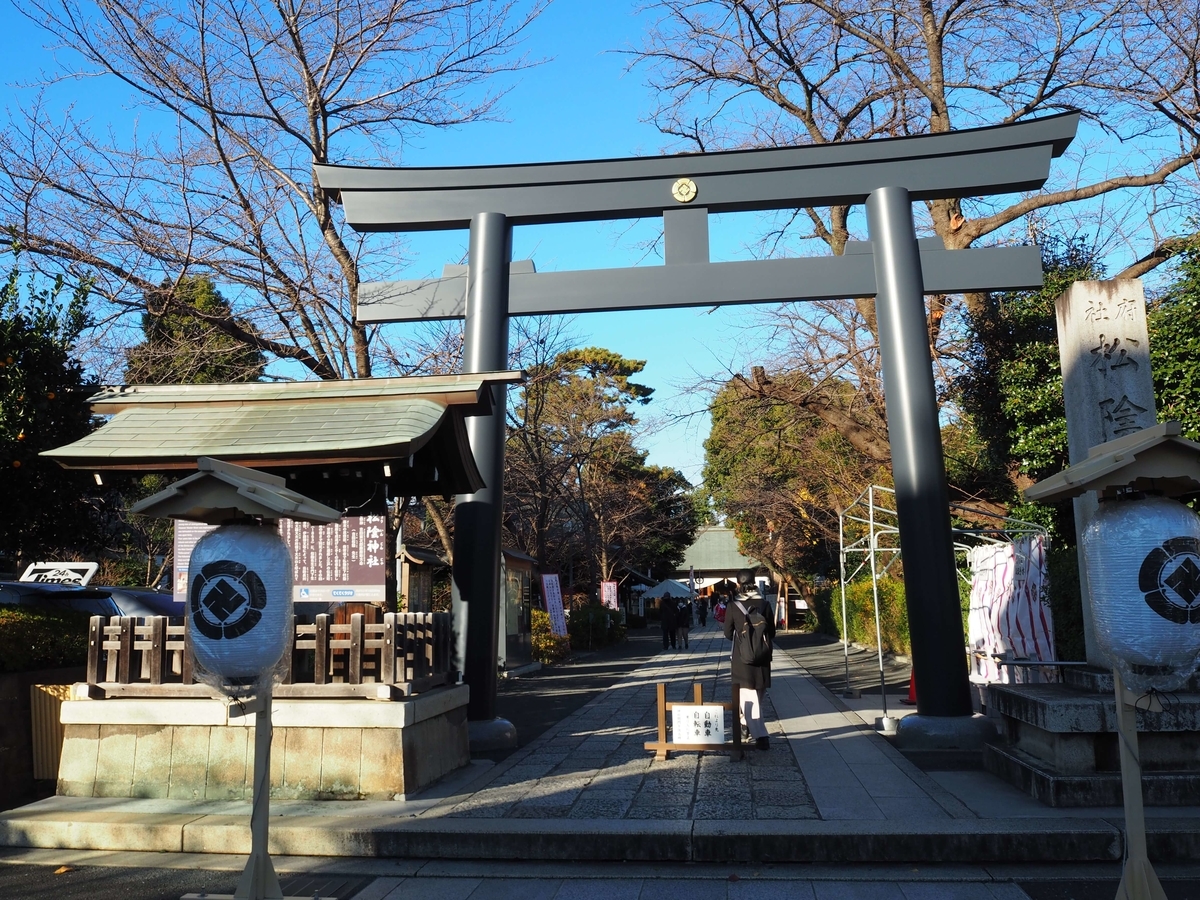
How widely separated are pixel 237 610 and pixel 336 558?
346cm

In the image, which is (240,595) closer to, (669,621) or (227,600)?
(227,600)

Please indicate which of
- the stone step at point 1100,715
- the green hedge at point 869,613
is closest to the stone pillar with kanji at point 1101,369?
the stone step at point 1100,715

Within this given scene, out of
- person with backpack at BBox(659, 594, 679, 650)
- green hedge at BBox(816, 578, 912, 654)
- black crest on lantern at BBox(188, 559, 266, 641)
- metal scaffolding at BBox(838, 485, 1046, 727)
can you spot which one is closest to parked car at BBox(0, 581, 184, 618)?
black crest on lantern at BBox(188, 559, 266, 641)

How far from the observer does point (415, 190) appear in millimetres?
10086

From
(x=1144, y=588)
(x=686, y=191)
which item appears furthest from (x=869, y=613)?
(x=1144, y=588)

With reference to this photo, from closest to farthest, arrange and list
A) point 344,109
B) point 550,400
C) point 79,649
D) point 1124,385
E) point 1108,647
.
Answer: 1. point 1108,647
2. point 1124,385
3. point 79,649
4. point 344,109
5. point 550,400

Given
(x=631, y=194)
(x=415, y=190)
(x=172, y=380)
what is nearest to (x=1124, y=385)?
(x=631, y=194)

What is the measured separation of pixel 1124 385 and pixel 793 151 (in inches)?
159

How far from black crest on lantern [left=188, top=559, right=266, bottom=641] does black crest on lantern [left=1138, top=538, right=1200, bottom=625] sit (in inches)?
183

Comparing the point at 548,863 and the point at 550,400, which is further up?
the point at 550,400

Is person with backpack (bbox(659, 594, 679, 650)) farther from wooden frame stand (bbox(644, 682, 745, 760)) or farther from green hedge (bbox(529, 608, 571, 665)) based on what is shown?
wooden frame stand (bbox(644, 682, 745, 760))

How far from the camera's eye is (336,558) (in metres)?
8.47

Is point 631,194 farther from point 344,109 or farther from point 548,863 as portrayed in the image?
point 548,863

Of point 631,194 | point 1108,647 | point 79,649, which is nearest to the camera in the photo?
point 1108,647
